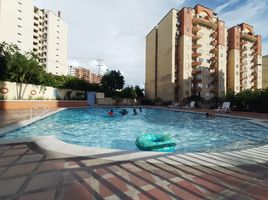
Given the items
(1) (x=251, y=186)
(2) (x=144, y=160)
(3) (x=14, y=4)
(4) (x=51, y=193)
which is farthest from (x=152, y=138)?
(3) (x=14, y=4)

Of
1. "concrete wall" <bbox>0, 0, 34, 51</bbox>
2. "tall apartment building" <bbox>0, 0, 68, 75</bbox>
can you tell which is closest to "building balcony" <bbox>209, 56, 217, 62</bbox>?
"tall apartment building" <bbox>0, 0, 68, 75</bbox>

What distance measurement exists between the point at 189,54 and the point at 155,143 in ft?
145

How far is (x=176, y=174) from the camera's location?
11.3 feet

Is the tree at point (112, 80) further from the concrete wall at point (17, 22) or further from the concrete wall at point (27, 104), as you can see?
the concrete wall at point (17, 22)

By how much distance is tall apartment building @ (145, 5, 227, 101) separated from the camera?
150 feet

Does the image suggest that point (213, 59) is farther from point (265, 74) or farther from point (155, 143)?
point (155, 143)

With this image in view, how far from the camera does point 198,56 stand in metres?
48.5

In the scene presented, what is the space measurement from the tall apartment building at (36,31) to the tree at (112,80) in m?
15.6

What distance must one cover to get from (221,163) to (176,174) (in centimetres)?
131

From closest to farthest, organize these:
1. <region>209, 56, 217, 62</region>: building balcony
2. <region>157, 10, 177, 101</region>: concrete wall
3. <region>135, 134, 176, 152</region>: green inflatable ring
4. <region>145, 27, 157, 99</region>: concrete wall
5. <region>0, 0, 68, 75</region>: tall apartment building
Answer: <region>135, 134, 176, 152</region>: green inflatable ring < <region>0, 0, 68, 75</region>: tall apartment building < <region>157, 10, 177, 101</region>: concrete wall < <region>209, 56, 217, 62</region>: building balcony < <region>145, 27, 157, 99</region>: concrete wall

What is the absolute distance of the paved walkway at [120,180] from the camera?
2.71 meters

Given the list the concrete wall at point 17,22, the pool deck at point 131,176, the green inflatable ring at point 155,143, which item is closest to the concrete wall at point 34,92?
the pool deck at point 131,176

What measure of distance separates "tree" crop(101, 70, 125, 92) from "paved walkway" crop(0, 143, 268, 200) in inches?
1730

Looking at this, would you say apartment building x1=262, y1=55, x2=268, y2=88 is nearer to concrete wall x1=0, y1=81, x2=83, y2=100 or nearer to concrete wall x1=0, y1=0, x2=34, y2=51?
concrete wall x1=0, y1=81, x2=83, y2=100
